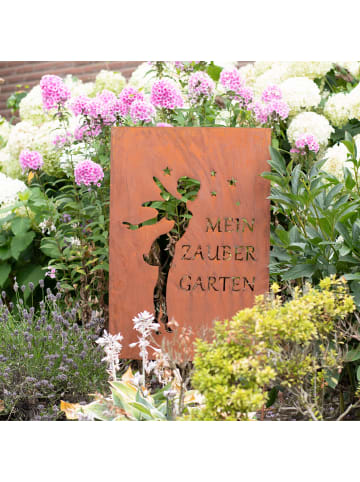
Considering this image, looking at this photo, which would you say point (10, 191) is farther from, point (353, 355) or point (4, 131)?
point (353, 355)

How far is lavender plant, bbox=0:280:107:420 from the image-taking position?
2.28 meters

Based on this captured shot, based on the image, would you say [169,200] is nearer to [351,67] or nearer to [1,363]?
[1,363]

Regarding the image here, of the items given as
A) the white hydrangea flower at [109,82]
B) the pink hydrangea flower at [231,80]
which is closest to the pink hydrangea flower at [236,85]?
the pink hydrangea flower at [231,80]

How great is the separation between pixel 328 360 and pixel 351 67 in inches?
96.7

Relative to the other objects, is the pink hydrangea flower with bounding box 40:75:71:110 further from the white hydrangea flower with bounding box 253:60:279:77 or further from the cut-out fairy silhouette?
the white hydrangea flower with bounding box 253:60:279:77

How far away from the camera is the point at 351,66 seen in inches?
146

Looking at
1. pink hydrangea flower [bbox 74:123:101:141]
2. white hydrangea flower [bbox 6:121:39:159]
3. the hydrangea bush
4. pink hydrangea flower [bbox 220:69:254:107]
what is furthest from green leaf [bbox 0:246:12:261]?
pink hydrangea flower [bbox 220:69:254:107]

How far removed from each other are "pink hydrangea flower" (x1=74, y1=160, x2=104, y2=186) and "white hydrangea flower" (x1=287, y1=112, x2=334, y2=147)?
1.12 meters

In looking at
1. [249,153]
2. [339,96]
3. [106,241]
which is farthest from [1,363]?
[339,96]

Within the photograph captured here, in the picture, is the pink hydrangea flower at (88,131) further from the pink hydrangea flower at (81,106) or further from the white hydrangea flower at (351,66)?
the white hydrangea flower at (351,66)

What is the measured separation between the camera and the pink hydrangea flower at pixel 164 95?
2.53 metres

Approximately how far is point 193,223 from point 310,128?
0.99 metres

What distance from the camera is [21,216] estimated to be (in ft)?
10.3

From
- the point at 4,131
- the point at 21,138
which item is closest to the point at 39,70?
the point at 4,131
